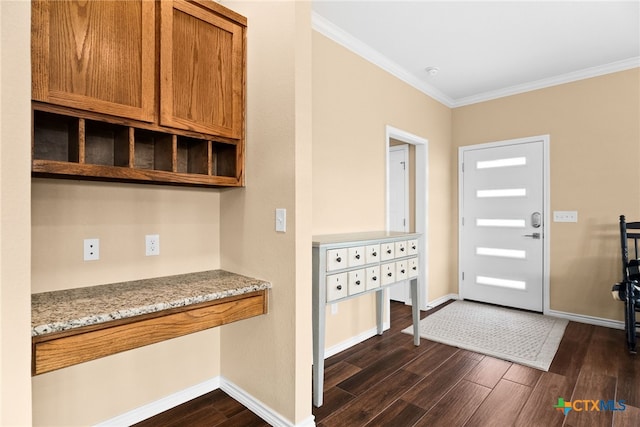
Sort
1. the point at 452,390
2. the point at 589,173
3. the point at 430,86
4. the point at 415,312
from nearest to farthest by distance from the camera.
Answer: the point at 452,390 < the point at 415,312 < the point at 589,173 < the point at 430,86

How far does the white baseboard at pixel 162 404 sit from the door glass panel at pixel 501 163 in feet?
12.1

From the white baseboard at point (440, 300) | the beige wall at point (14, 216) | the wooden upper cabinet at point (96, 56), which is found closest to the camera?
the beige wall at point (14, 216)

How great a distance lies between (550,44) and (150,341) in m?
3.69

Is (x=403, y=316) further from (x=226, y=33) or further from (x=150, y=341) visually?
(x=226, y=33)

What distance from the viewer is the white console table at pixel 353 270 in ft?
6.95

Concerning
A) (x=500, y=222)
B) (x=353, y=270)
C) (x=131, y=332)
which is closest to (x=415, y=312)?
(x=353, y=270)

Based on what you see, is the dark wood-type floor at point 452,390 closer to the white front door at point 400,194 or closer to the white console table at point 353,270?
the white console table at point 353,270

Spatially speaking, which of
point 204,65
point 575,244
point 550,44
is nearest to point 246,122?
point 204,65

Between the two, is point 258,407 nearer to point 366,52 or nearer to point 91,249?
point 91,249

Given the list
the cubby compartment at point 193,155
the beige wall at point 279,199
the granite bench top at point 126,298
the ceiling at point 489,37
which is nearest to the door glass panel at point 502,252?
the ceiling at point 489,37

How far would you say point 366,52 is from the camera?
121 inches

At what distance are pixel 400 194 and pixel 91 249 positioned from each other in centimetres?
339

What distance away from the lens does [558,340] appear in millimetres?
3055

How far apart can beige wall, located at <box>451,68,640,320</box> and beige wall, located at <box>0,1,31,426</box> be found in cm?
430
